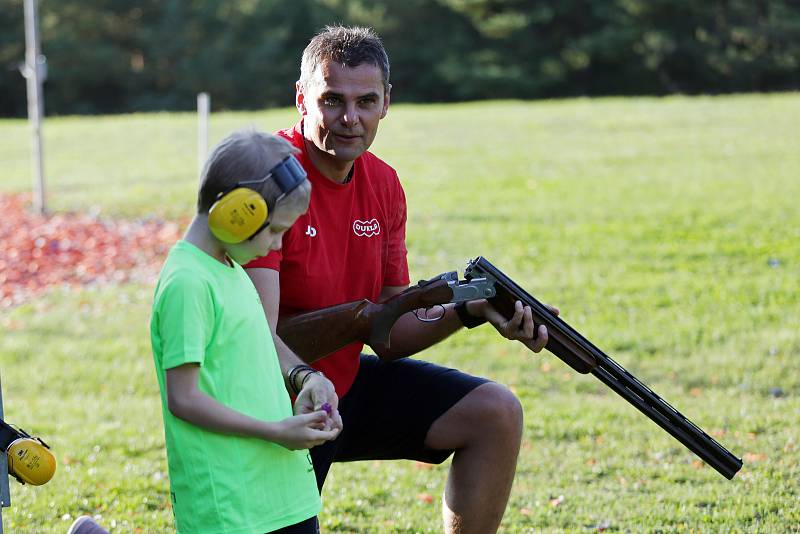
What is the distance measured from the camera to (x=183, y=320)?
3184mm

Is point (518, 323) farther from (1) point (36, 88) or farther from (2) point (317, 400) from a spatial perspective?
(1) point (36, 88)

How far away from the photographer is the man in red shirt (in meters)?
4.32

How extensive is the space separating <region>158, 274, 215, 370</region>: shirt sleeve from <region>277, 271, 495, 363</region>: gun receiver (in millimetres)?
1063

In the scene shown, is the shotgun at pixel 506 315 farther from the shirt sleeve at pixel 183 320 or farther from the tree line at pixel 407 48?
the tree line at pixel 407 48

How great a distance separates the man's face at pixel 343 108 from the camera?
169 inches

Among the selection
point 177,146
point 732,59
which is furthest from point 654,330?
point 732,59

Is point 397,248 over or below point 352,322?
over

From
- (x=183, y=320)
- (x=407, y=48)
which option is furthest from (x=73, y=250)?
(x=407, y=48)

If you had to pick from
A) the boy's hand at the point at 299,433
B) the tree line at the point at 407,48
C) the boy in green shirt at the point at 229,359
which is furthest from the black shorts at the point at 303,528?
the tree line at the point at 407,48

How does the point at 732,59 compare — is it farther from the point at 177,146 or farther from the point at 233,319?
the point at 233,319

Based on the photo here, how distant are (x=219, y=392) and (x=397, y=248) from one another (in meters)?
1.60

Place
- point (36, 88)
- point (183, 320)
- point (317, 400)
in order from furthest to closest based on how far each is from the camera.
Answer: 1. point (36, 88)
2. point (317, 400)
3. point (183, 320)

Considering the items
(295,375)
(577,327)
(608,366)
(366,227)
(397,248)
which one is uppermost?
(366,227)

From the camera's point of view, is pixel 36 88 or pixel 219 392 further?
pixel 36 88
